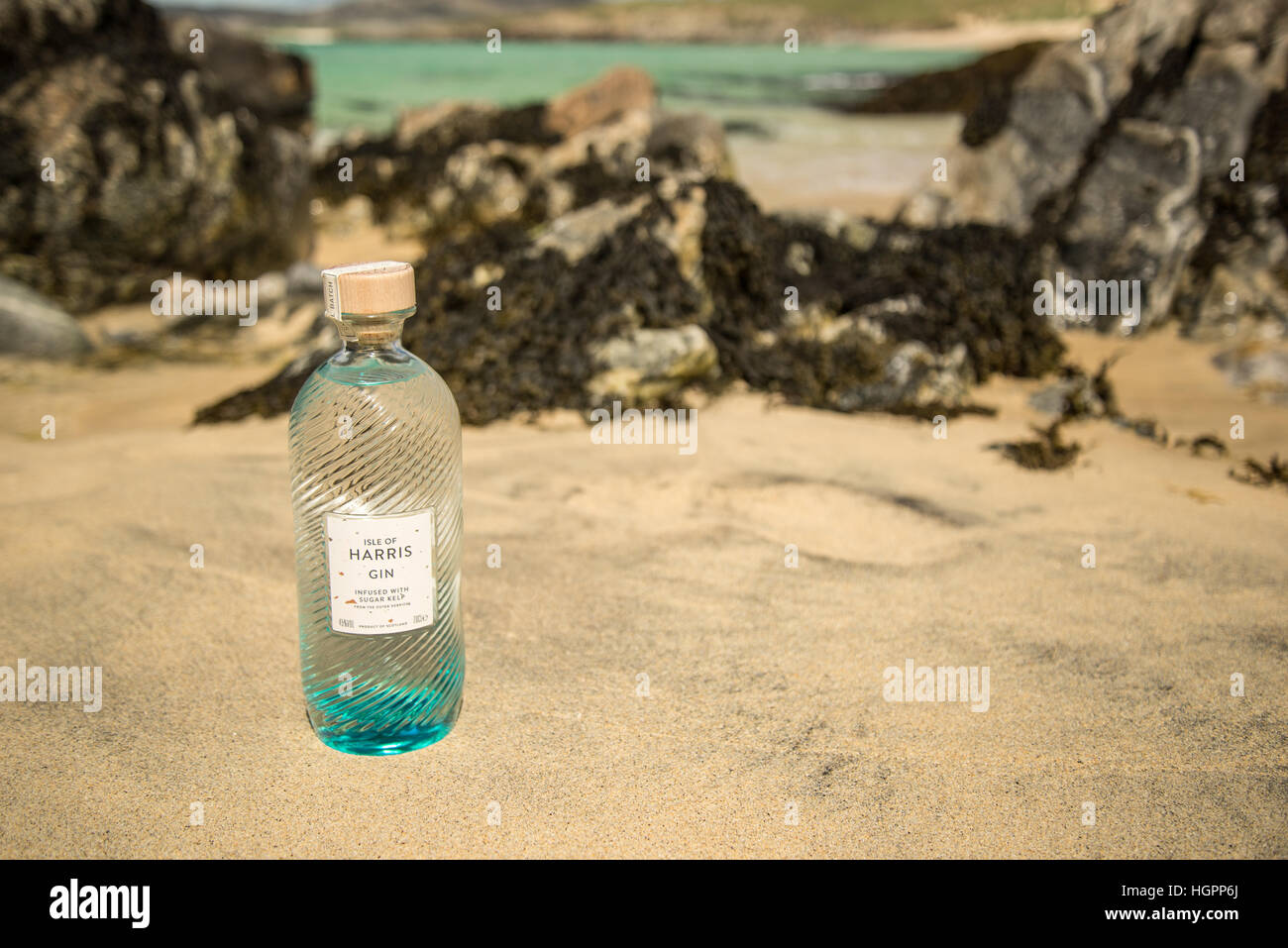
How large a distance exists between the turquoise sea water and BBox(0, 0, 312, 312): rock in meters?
18.4

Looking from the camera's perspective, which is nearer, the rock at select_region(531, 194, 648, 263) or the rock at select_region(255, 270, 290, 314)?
the rock at select_region(531, 194, 648, 263)

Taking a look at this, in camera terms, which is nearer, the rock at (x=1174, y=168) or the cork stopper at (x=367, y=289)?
the cork stopper at (x=367, y=289)

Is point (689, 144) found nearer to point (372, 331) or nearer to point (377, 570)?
point (372, 331)

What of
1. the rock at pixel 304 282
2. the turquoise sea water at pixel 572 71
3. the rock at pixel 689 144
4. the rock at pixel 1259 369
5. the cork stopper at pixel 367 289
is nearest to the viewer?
the cork stopper at pixel 367 289

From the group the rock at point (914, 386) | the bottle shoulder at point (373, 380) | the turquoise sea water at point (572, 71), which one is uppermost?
the turquoise sea water at point (572, 71)

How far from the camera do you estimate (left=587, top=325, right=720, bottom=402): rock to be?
5.10m

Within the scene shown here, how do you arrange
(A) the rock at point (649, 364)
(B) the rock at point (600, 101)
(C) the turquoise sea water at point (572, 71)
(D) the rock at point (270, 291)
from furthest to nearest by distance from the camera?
(C) the turquoise sea water at point (572, 71) < (B) the rock at point (600, 101) < (D) the rock at point (270, 291) < (A) the rock at point (649, 364)

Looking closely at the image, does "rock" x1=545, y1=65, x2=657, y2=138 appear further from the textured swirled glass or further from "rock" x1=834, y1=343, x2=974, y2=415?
the textured swirled glass

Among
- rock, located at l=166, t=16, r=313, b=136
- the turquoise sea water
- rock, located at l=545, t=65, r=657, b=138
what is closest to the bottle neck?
rock, located at l=545, t=65, r=657, b=138

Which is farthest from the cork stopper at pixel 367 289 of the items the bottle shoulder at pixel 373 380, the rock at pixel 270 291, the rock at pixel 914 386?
the rock at pixel 270 291

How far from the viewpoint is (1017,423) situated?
4984 mm

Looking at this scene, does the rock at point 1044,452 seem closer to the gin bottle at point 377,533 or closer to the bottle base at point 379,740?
the gin bottle at point 377,533

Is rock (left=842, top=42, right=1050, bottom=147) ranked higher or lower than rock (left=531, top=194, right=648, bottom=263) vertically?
higher

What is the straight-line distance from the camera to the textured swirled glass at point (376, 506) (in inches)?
86.4
